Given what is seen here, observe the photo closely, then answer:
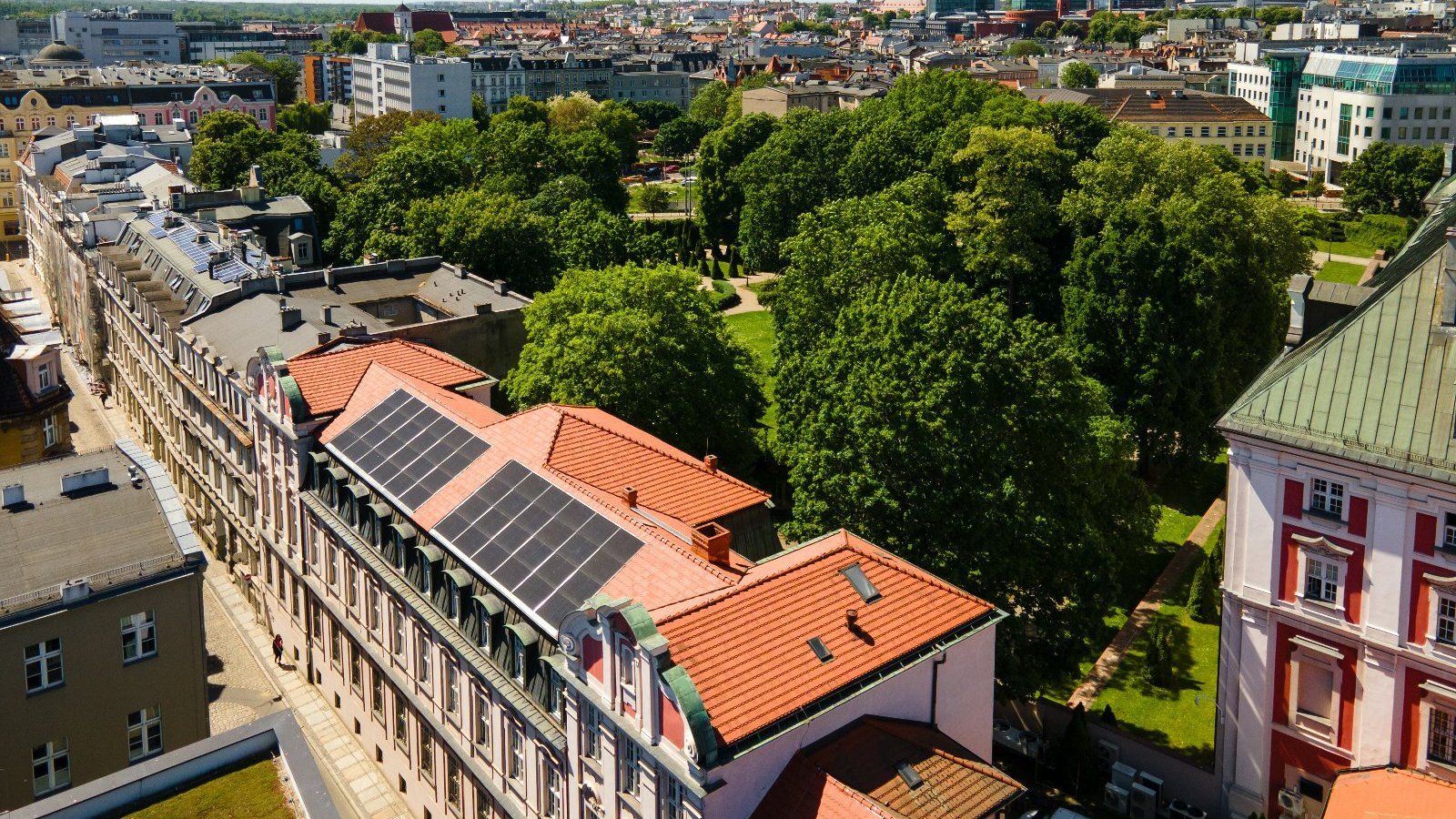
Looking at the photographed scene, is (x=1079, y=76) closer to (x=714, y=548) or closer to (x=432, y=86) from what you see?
(x=432, y=86)

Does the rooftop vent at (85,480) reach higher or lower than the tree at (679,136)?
lower

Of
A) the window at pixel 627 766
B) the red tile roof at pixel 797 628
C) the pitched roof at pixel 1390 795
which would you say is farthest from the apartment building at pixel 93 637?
the pitched roof at pixel 1390 795

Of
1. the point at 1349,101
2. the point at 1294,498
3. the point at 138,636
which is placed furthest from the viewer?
the point at 1349,101

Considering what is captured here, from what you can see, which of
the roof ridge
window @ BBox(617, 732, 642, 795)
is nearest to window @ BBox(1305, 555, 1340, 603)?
the roof ridge

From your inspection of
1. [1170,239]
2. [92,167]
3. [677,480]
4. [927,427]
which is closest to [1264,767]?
[927,427]

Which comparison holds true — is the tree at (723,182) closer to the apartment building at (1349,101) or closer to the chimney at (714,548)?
the apartment building at (1349,101)

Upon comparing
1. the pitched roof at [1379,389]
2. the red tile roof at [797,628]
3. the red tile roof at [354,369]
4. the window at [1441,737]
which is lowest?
the window at [1441,737]

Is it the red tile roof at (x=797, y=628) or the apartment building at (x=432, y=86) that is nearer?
the red tile roof at (x=797, y=628)

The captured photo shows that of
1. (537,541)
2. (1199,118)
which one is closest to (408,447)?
(537,541)
